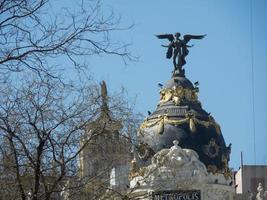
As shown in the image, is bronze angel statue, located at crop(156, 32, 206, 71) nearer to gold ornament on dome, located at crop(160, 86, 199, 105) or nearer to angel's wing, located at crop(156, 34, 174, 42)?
angel's wing, located at crop(156, 34, 174, 42)

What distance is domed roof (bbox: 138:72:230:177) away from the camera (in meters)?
57.0

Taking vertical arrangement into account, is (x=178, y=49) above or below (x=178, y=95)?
above

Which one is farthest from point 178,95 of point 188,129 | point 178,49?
point 178,49

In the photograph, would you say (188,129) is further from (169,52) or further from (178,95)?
(169,52)

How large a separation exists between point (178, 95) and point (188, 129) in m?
2.39

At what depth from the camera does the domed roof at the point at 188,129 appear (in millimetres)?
57000

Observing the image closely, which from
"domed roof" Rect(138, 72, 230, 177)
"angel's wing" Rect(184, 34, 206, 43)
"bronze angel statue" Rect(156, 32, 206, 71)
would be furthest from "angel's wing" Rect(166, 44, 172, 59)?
"domed roof" Rect(138, 72, 230, 177)

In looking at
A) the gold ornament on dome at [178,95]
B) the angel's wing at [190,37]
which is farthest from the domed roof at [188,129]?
the angel's wing at [190,37]

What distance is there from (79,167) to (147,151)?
37529 mm

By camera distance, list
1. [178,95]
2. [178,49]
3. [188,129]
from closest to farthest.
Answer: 1. [188,129]
2. [178,95]
3. [178,49]

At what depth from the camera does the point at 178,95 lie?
58562 mm

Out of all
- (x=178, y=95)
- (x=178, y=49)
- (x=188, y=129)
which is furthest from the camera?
(x=178, y=49)

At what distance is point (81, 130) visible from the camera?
17.1 metres

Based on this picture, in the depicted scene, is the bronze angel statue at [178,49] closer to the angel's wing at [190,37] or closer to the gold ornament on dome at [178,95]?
the angel's wing at [190,37]
